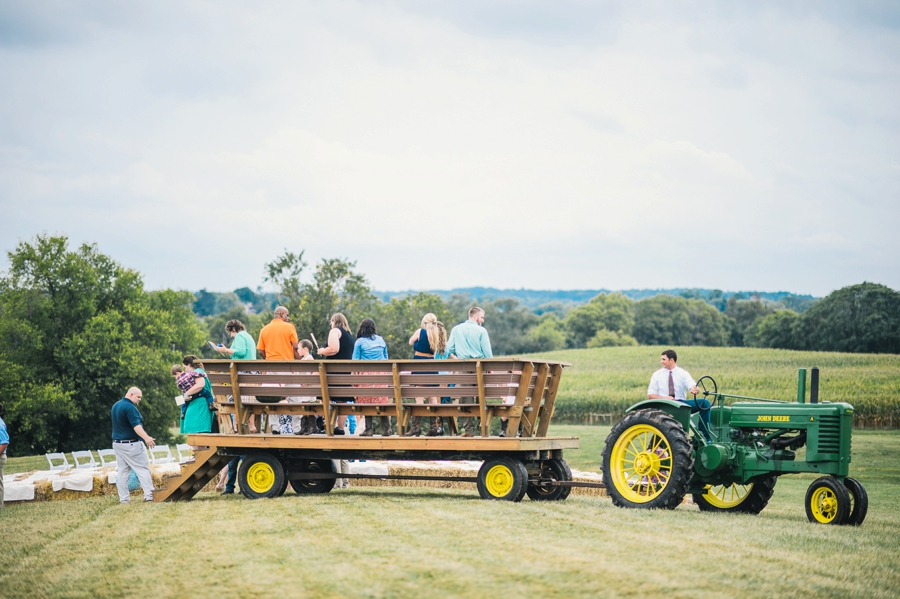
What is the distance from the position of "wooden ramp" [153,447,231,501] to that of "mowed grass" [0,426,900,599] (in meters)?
1.16

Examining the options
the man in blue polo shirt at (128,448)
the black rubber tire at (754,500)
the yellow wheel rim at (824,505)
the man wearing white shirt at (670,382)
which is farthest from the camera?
the man in blue polo shirt at (128,448)

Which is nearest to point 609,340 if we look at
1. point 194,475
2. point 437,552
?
point 194,475

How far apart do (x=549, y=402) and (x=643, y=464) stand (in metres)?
1.80

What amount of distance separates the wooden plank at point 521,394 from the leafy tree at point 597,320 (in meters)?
137

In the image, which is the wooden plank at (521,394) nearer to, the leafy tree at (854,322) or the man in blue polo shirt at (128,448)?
the man in blue polo shirt at (128,448)

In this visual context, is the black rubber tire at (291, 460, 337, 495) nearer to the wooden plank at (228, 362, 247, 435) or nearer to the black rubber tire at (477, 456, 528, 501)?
the wooden plank at (228, 362, 247, 435)

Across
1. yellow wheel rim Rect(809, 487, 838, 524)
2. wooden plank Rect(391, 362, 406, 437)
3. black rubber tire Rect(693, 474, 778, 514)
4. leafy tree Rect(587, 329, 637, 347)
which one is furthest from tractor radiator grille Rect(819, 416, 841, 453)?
leafy tree Rect(587, 329, 637, 347)

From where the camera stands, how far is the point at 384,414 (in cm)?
1266

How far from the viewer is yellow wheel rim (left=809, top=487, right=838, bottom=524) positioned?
10.8m

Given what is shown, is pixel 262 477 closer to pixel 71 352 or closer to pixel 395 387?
pixel 395 387

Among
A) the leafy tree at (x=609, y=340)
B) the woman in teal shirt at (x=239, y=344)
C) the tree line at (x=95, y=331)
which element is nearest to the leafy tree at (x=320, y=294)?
the tree line at (x=95, y=331)

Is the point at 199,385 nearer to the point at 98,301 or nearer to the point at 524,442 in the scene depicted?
the point at 524,442

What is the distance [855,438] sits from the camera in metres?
36.4

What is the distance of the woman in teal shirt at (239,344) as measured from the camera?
1450 centimetres
